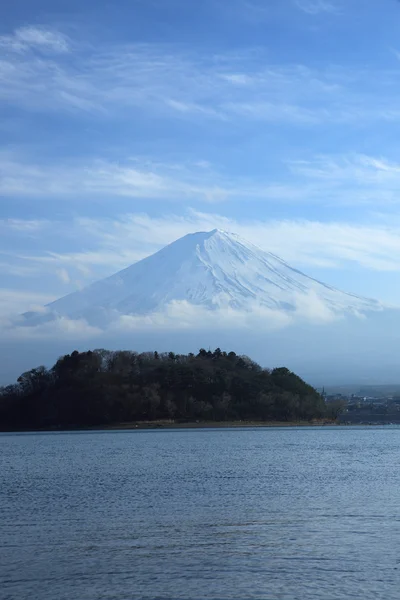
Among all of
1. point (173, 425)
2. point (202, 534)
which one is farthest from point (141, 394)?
point (202, 534)

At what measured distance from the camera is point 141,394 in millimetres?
89750

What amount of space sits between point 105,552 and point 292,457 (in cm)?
2706

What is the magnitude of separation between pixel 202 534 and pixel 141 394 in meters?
71.5

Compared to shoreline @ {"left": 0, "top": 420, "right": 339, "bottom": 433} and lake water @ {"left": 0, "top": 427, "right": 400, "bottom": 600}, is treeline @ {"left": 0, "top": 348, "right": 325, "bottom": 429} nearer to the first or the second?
shoreline @ {"left": 0, "top": 420, "right": 339, "bottom": 433}

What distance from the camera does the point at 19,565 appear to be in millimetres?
15805

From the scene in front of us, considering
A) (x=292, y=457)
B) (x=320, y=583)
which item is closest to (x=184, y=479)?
(x=292, y=457)

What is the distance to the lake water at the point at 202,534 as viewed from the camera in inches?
555

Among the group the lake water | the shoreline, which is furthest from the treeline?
the lake water

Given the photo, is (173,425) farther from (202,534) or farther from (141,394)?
(202,534)

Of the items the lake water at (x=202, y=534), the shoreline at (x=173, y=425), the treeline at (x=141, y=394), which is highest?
the treeline at (x=141, y=394)

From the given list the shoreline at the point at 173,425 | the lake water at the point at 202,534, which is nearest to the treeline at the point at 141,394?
the shoreline at the point at 173,425

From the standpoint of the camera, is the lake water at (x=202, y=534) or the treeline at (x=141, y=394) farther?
the treeline at (x=141, y=394)

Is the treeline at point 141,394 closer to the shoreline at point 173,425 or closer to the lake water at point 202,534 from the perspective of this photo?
the shoreline at point 173,425

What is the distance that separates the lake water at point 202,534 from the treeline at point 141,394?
5426 cm
